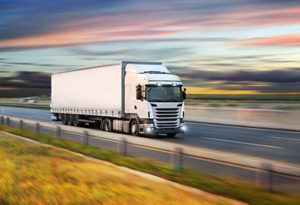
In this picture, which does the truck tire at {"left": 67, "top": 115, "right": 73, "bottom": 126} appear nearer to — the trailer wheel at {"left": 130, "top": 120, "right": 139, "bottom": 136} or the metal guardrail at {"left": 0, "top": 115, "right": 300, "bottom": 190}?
the trailer wheel at {"left": 130, "top": 120, "right": 139, "bottom": 136}

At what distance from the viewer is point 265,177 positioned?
7.95 m

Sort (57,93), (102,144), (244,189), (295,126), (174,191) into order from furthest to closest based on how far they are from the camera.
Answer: (57,93)
(295,126)
(102,144)
(244,189)
(174,191)

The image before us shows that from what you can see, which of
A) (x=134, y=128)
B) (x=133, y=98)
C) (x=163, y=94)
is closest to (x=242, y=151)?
(x=163, y=94)

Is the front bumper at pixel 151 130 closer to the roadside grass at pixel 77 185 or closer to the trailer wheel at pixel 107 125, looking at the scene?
the trailer wheel at pixel 107 125

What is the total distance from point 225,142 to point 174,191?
458 inches

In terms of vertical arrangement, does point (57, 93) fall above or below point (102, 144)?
above

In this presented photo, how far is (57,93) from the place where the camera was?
106 ft

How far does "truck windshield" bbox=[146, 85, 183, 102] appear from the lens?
819 inches

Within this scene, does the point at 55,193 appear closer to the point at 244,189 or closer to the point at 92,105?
the point at 244,189

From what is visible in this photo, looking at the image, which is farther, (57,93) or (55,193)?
(57,93)

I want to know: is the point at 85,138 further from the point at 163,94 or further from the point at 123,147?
the point at 163,94

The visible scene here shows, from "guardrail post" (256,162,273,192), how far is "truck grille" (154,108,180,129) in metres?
12.8

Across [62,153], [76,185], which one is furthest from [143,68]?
[76,185]

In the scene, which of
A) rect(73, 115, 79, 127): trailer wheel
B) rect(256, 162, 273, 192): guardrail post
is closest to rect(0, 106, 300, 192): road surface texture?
rect(256, 162, 273, 192): guardrail post
